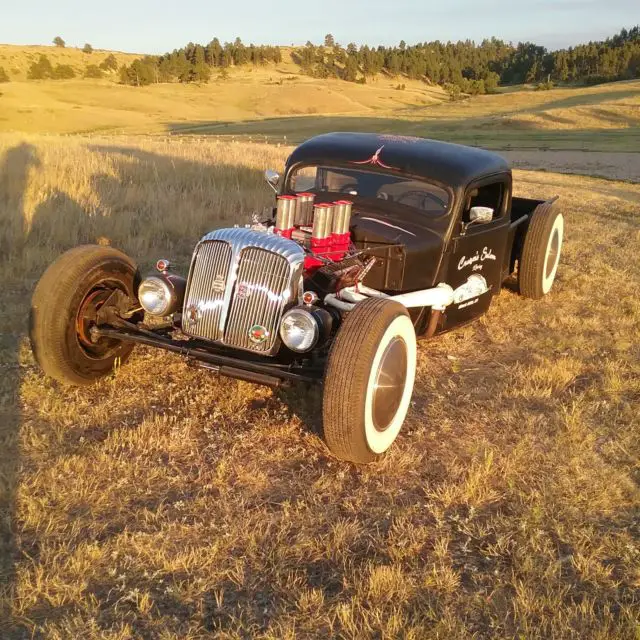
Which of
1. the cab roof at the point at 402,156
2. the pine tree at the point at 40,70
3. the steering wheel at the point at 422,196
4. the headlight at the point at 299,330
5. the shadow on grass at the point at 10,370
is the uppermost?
the pine tree at the point at 40,70

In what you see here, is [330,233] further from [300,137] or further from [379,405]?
[300,137]

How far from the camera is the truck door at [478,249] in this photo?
520 cm

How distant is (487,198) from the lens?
19.3 ft

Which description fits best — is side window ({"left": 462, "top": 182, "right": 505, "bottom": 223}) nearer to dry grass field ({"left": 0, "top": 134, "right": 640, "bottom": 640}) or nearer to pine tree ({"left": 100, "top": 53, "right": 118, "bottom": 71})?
dry grass field ({"left": 0, "top": 134, "right": 640, "bottom": 640})

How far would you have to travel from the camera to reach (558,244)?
7.26 metres

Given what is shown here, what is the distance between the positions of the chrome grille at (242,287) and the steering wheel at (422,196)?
59.7 inches

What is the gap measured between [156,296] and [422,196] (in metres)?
2.28

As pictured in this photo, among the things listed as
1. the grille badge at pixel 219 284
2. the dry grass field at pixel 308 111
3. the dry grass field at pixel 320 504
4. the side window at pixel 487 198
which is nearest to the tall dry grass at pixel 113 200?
the dry grass field at pixel 320 504

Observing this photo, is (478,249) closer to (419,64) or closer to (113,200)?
(113,200)

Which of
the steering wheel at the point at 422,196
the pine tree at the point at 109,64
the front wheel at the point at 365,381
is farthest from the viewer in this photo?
the pine tree at the point at 109,64

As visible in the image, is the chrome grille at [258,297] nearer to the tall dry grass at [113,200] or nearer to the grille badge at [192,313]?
the grille badge at [192,313]

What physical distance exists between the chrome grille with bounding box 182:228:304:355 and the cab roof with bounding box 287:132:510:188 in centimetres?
160

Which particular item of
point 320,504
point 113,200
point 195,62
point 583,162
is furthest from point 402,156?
point 195,62

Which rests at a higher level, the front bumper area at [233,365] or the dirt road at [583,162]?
the dirt road at [583,162]
